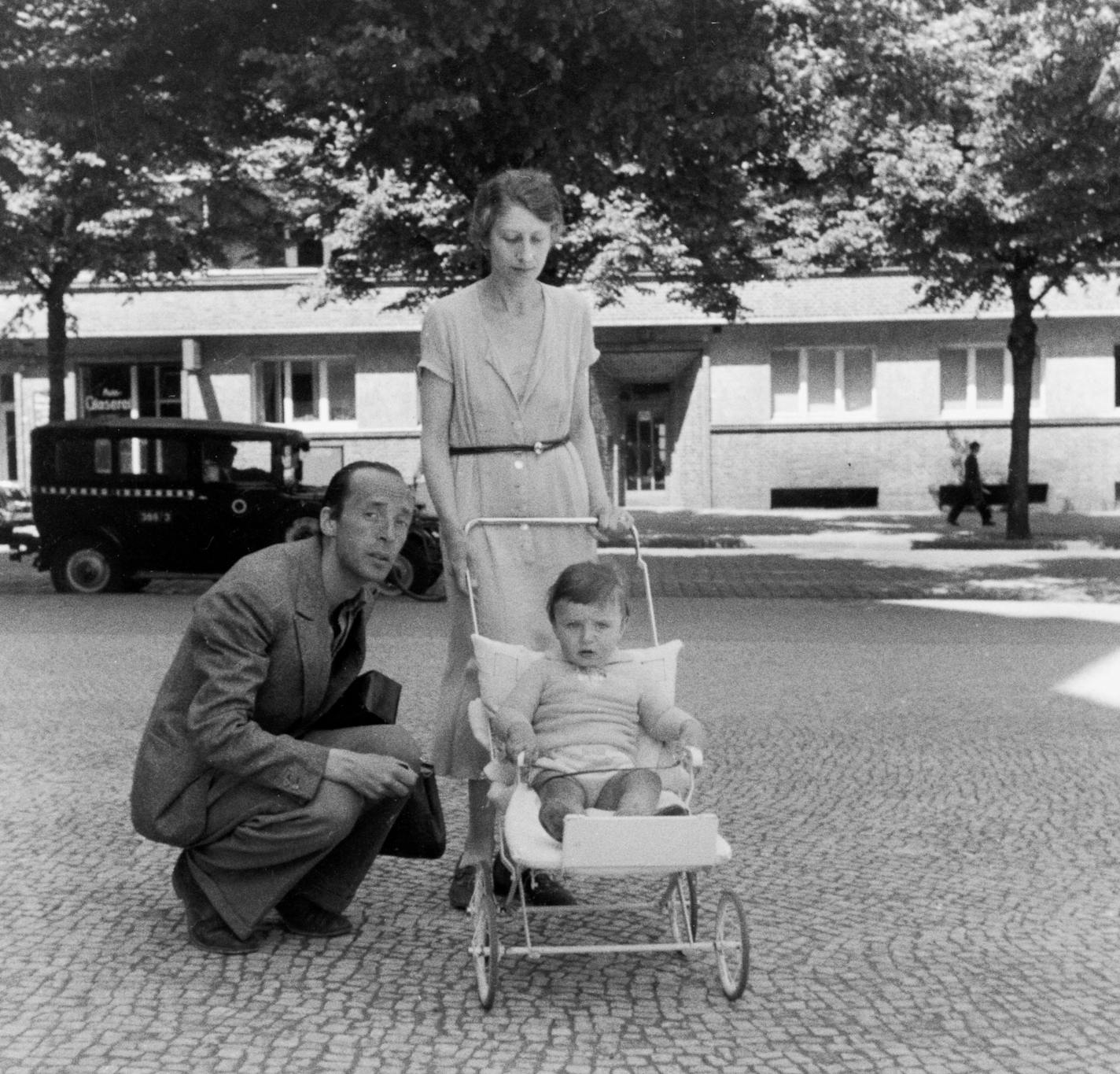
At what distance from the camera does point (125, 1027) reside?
4246mm

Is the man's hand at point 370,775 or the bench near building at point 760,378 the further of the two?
the bench near building at point 760,378

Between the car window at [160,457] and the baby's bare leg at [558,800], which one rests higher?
the car window at [160,457]

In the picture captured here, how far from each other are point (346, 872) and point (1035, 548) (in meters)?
22.1

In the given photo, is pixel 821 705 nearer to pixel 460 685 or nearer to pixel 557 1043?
pixel 460 685

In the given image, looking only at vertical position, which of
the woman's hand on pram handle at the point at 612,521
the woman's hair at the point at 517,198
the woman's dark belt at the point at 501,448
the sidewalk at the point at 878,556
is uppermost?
the woman's hair at the point at 517,198

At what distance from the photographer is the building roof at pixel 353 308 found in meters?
37.9

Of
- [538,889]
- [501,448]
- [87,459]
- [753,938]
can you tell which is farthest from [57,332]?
[753,938]

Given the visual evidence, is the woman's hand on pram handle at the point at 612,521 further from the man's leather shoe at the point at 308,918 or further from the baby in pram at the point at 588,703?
the man's leather shoe at the point at 308,918

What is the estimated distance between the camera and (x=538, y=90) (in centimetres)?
1605

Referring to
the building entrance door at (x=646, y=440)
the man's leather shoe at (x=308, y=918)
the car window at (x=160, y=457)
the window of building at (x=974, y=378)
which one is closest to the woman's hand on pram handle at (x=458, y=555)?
the man's leather shoe at (x=308, y=918)

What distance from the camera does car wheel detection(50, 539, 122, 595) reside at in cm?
1881

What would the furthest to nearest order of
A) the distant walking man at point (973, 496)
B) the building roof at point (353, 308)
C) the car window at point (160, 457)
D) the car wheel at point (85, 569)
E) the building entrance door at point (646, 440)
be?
the building entrance door at point (646, 440) → the building roof at point (353, 308) → the distant walking man at point (973, 496) → the car window at point (160, 457) → the car wheel at point (85, 569)

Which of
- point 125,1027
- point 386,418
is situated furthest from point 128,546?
point 386,418

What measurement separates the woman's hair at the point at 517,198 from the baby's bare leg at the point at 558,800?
1.68 meters
